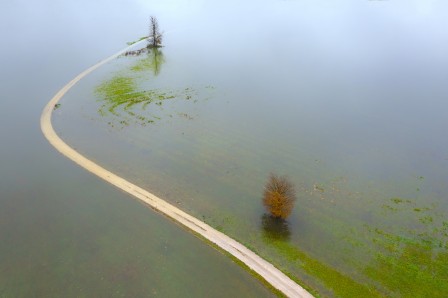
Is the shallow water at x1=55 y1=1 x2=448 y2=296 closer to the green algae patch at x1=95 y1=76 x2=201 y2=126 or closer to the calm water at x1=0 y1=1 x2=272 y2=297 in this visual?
the green algae patch at x1=95 y1=76 x2=201 y2=126

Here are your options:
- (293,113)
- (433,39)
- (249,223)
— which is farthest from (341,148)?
(433,39)

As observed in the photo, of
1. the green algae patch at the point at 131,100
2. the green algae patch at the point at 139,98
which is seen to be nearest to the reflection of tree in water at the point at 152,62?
the green algae patch at the point at 139,98

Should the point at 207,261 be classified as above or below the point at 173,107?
below

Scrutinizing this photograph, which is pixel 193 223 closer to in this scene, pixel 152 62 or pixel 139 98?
pixel 139 98

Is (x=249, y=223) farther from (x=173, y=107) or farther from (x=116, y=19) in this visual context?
(x=116, y=19)

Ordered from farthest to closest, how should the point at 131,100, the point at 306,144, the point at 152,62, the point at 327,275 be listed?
the point at 152,62
the point at 131,100
the point at 306,144
the point at 327,275

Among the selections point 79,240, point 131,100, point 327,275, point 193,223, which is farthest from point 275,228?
point 131,100

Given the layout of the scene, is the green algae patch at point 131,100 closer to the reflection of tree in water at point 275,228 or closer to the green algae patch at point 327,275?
the reflection of tree in water at point 275,228
